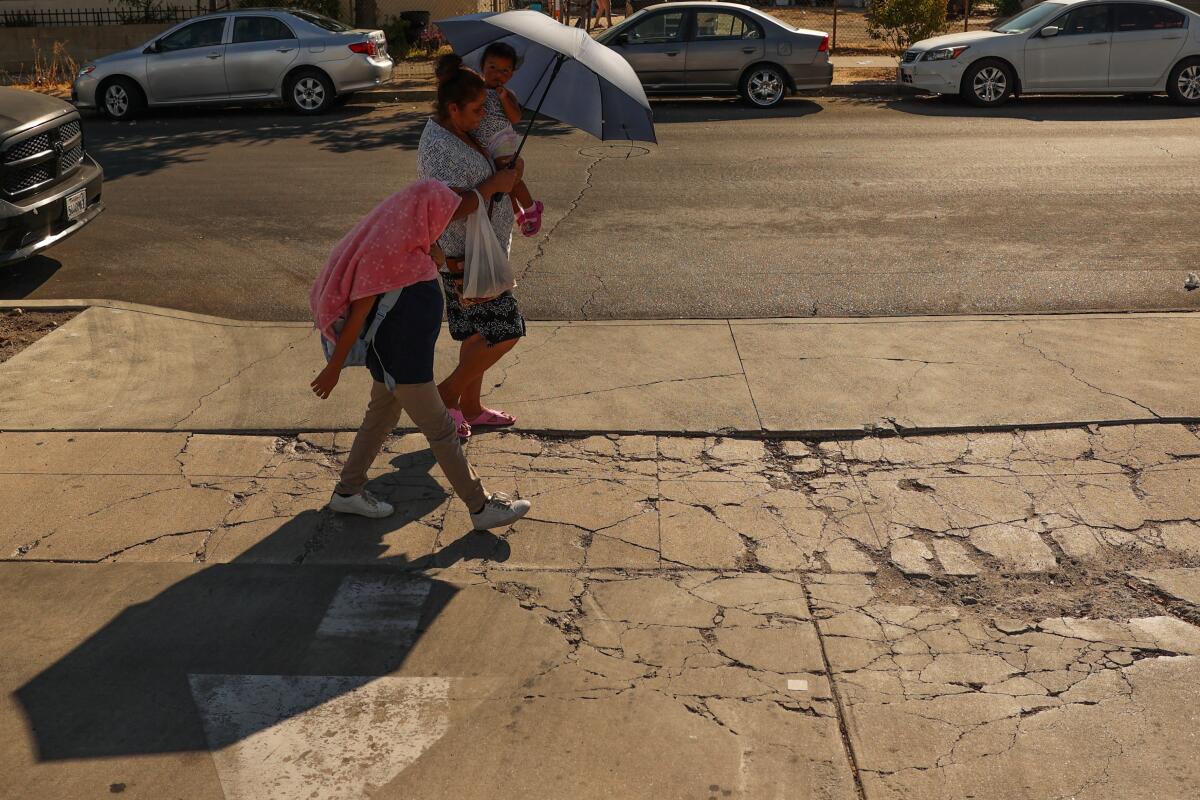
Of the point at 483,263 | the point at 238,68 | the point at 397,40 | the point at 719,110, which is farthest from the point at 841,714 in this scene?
the point at 397,40

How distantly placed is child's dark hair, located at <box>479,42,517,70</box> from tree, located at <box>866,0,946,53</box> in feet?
54.1

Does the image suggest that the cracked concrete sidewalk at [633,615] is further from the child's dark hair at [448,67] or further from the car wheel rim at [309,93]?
the car wheel rim at [309,93]

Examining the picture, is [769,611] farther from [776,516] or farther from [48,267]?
[48,267]

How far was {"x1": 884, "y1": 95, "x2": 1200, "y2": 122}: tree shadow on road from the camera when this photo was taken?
14969mm

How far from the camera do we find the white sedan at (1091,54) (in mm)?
15688

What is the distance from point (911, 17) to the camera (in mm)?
20141

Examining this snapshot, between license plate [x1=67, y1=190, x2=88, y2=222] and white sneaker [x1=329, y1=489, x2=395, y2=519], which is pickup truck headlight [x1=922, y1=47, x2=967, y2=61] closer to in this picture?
license plate [x1=67, y1=190, x2=88, y2=222]

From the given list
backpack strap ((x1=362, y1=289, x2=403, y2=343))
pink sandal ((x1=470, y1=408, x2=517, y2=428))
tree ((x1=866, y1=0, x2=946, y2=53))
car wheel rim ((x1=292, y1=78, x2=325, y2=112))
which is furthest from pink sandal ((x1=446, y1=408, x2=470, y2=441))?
tree ((x1=866, y1=0, x2=946, y2=53))

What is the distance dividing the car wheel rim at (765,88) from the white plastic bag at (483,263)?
11.8 m

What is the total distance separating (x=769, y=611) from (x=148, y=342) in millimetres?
4634

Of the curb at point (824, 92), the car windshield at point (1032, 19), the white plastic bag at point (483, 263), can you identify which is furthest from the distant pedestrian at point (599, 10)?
the white plastic bag at point (483, 263)

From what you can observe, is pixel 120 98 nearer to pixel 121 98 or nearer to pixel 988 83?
pixel 121 98

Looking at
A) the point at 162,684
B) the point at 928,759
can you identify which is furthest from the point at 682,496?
the point at 162,684

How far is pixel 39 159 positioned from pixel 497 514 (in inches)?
211
